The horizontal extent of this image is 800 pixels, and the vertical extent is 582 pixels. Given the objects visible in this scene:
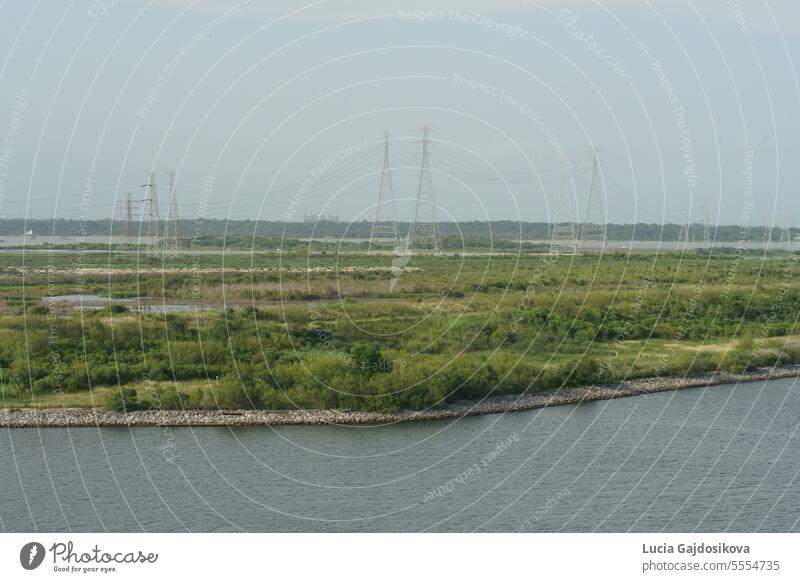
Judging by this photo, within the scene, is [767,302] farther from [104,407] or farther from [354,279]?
[104,407]

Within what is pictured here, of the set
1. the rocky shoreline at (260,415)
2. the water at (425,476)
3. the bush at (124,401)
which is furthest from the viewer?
the bush at (124,401)

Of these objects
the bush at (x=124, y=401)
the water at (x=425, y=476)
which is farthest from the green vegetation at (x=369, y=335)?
the water at (x=425, y=476)

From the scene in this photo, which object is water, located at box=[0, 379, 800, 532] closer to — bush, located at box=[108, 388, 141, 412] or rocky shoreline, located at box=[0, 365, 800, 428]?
rocky shoreline, located at box=[0, 365, 800, 428]

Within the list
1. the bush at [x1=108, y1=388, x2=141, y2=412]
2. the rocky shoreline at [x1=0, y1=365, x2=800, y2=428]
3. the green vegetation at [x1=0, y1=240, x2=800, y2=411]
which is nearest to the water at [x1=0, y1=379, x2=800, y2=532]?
the rocky shoreline at [x1=0, y1=365, x2=800, y2=428]

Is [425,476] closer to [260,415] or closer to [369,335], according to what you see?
[260,415]

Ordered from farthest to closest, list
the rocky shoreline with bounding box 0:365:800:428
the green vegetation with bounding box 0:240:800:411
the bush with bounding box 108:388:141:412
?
1. the green vegetation with bounding box 0:240:800:411
2. the bush with bounding box 108:388:141:412
3. the rocky shoreline with bounding box 0:365:800:428

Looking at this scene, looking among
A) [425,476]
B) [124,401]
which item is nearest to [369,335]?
[124,401]

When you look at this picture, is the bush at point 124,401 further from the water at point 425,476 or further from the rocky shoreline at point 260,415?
the water at point 425,476
